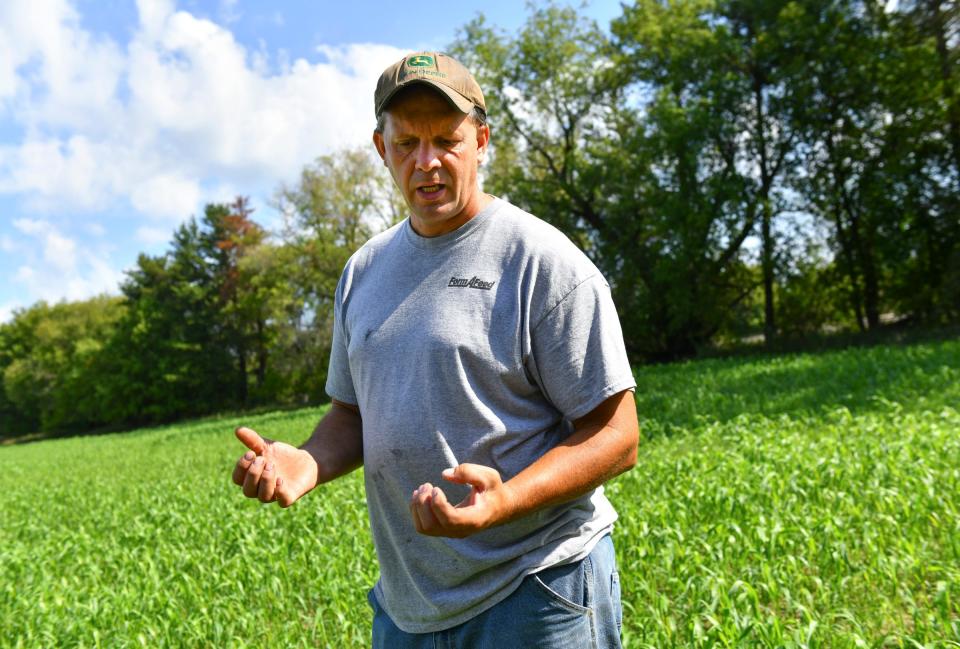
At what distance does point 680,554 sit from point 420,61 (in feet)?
13.9

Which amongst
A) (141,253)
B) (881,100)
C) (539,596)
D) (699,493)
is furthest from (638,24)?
(141,253)

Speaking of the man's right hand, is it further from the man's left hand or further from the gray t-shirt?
the man's left hand

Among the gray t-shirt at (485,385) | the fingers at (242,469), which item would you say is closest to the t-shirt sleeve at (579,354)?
the gray t-shirt at (485,385)

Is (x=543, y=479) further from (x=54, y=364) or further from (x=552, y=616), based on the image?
(x=54, y=364)

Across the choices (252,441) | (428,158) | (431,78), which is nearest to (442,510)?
(252,441)

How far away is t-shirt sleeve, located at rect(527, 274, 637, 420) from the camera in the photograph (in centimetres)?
158

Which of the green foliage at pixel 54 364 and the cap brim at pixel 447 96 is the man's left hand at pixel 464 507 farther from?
the green foliage at pixel 54 364

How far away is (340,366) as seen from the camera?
2088 millimetres

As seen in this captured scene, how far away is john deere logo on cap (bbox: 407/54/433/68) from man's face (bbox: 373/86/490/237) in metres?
0.05

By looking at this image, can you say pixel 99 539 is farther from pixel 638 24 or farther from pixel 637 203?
pixel 638 24

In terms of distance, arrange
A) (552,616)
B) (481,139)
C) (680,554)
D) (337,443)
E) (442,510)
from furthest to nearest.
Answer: (680,554)
(337,443)
(481,139)
(552,616)
(442,510)

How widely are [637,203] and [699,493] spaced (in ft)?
78.1

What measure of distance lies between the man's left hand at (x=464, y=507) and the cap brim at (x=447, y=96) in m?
0.80

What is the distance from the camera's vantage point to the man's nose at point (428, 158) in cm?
170
